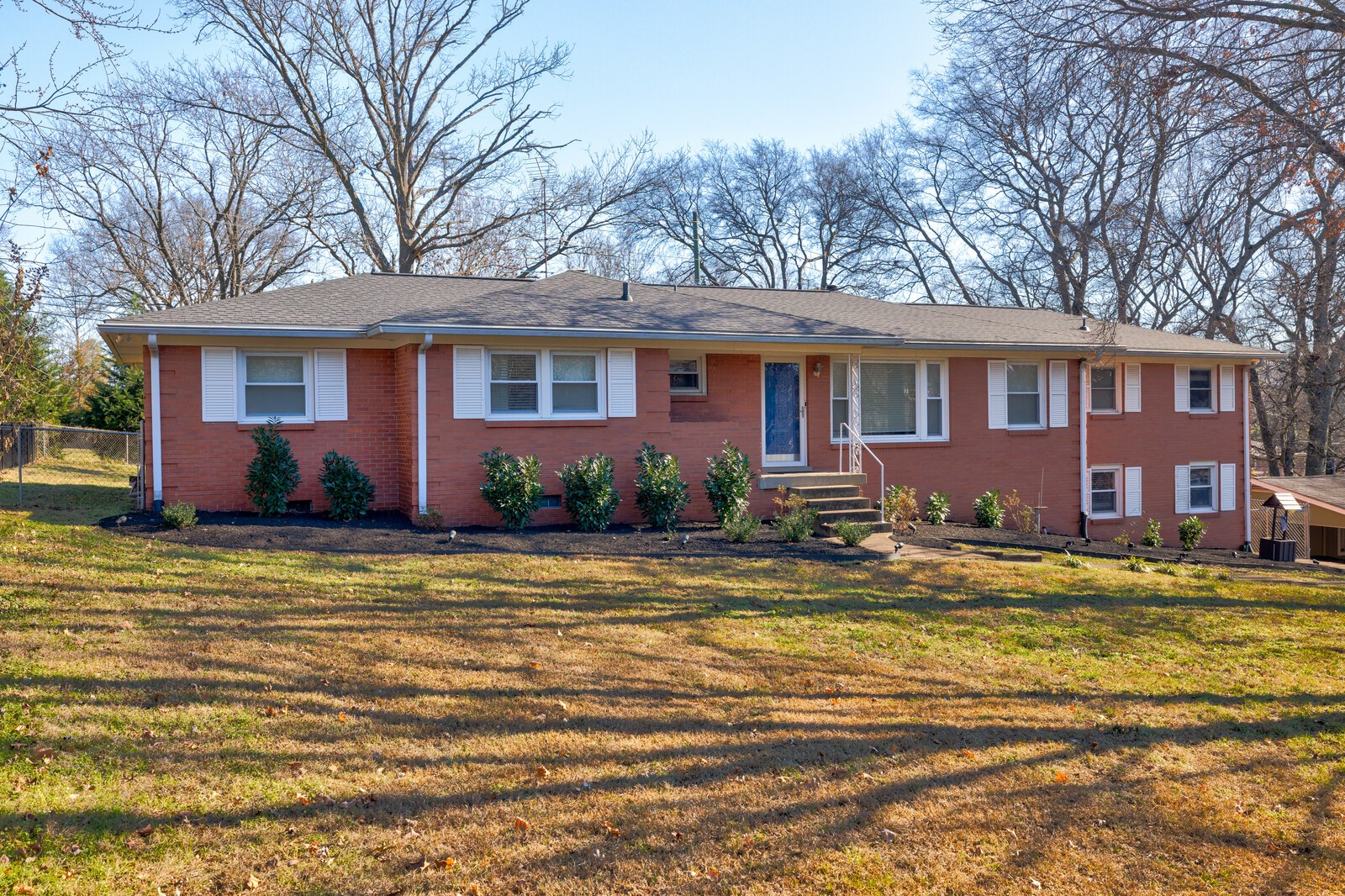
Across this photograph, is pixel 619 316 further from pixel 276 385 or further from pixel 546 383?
pixel 276 385

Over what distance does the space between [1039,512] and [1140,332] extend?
21.5 ft

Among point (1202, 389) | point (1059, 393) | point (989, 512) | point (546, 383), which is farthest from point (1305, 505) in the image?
point (546, 383)

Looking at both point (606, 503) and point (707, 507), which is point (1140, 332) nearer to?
point (707, 507)

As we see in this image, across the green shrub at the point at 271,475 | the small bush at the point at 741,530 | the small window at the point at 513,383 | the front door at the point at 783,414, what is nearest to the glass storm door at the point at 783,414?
the front door at the point at 783,414

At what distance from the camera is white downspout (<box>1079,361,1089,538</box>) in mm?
17859

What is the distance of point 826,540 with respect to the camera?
12.7m

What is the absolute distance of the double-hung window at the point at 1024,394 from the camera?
696 inches

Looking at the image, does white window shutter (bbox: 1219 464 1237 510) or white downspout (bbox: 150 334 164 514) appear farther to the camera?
white window shutter (bbox: 1219 464 1237 510)

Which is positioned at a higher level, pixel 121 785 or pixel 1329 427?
pixel 1329 427

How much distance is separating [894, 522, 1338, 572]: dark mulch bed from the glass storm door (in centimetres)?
264

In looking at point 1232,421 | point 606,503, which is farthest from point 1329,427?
point 606,503

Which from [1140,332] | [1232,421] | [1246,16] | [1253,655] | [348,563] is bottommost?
[1253,655]

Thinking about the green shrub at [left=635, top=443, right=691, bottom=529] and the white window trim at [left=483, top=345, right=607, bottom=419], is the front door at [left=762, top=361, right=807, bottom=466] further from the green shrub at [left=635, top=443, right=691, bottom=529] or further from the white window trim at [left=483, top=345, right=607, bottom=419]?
the white window trim at [left=483, top=345, right=607, bottom=419]

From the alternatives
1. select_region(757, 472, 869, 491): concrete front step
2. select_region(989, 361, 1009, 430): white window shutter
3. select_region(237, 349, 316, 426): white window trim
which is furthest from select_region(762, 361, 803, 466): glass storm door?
select_region(237, 349, 316, 426): white window trim
